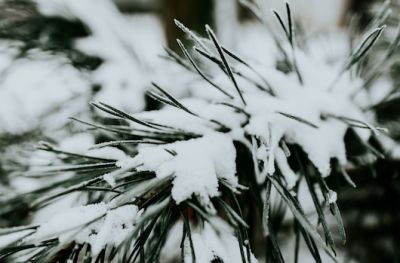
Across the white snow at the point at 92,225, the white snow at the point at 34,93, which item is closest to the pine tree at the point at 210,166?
the white snow at the point at 92,225

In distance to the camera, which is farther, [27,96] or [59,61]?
[27,96]

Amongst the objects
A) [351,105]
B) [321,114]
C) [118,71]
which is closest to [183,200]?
[321,114]

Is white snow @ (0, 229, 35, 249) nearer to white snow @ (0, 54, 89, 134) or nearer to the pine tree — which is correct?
the pine tree

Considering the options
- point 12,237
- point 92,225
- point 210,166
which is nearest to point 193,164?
point 210,166

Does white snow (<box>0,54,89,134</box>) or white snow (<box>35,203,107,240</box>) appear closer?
white snow (<box>35,203,107,240</box>)

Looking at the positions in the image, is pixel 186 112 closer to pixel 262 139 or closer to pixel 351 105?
pixel 262 139

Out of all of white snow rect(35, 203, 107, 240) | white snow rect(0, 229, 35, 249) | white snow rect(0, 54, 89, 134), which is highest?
white snow rect(35, 203, 107, 240)

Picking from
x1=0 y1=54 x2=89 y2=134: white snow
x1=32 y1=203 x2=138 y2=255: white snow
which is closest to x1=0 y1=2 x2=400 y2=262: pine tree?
x1=32 y1=203 x2=138 y2=255: white snow

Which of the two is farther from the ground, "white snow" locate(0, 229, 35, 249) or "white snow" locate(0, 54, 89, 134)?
"white snow" locate(0, 229, 35, 249)

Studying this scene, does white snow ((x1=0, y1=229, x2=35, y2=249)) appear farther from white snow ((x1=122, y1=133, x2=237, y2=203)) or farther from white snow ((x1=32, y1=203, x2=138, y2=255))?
white snow ((x1=122, y1=133, x2=237, y2=203))
